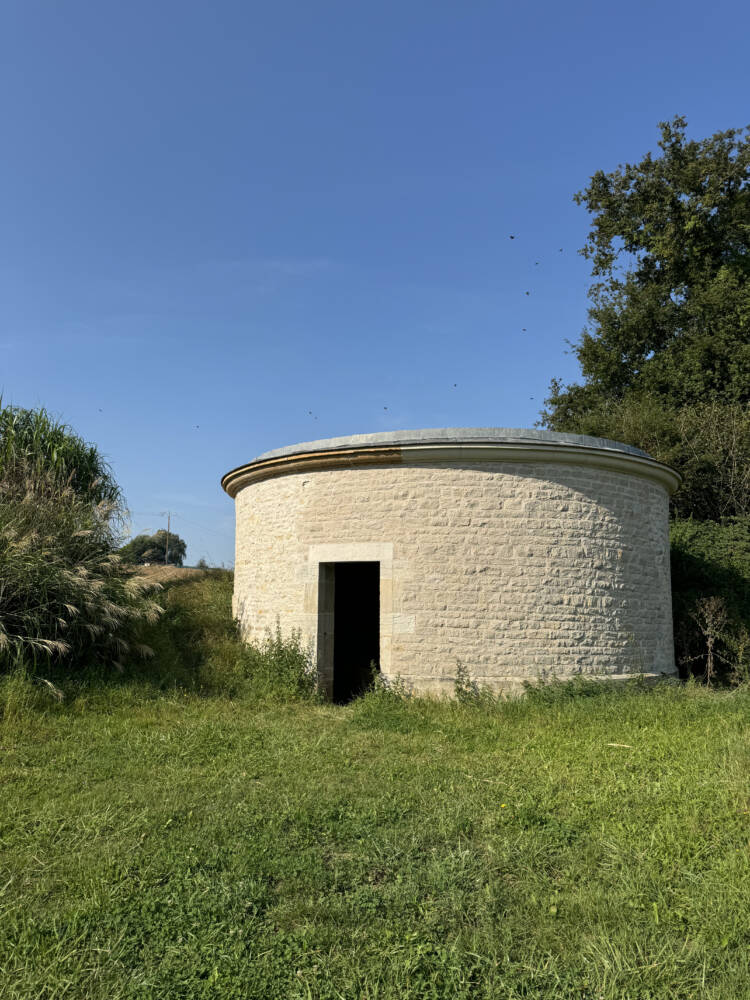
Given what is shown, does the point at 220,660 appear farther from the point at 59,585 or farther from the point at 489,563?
the point at 489,563

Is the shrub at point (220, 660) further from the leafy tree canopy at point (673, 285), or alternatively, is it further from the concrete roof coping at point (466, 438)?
A: the leafy tree canopy at point (673, 285)

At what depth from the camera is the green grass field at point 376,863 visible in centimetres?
286

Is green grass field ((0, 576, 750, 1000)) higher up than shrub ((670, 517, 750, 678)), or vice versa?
shrub ((670, 517, 750, 678))

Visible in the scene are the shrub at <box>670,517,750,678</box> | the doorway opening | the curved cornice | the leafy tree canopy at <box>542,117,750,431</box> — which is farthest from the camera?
the leafy tree canopy at <box>542,117,750,431</box>

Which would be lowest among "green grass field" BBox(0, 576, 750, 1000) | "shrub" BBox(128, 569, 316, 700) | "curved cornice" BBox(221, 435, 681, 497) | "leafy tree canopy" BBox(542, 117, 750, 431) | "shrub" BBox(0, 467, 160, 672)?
"green grass field" BBox(0, 576, 750, 1000)

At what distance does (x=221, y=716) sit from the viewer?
7410 mm

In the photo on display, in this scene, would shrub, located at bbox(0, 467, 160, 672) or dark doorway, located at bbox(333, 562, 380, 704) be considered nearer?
A: shrub, located at bbox(0, 467, 160, 672)

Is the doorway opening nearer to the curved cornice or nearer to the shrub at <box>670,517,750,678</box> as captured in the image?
the curved cornice

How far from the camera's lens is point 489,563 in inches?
329

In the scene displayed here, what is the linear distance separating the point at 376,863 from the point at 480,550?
16.5ft

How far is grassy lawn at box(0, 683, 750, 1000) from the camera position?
286 cm

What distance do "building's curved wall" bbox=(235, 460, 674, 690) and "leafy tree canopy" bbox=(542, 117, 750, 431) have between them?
33.9ft

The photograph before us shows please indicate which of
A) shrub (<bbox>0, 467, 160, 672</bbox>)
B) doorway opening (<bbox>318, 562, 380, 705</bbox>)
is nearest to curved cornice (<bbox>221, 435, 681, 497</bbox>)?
shrub (<bbox>0, 467, 160, 672</bbox>)

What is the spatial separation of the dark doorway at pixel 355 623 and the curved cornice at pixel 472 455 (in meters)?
3.24
